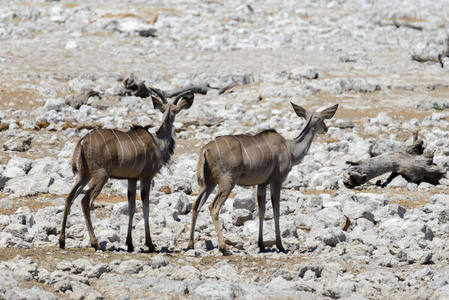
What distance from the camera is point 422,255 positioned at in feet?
29.0

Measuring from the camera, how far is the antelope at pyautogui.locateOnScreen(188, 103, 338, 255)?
941 centimetres

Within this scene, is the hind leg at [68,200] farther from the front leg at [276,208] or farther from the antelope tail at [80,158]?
the front leg at [276,208]

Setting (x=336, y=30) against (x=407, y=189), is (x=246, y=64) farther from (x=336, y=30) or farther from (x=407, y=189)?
(x=407, y=189)

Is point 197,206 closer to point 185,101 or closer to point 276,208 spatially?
point 276,208

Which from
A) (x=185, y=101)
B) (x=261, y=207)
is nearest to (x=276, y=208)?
(x=261, y=207)

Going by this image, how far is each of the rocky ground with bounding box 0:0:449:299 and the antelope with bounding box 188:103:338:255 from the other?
20.1 inches

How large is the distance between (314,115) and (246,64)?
712 inches

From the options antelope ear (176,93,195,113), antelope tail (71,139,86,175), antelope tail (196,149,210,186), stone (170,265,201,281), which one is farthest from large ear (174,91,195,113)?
stone (170,265,201,281)

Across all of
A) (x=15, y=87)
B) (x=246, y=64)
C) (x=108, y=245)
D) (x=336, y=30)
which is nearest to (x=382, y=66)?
(x=246, y=64)

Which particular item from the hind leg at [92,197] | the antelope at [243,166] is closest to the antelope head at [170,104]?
the antelope at [243,166]

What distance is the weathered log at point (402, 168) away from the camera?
14.3 m

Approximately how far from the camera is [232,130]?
20.0 m

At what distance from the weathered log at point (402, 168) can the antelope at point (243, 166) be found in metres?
4.09

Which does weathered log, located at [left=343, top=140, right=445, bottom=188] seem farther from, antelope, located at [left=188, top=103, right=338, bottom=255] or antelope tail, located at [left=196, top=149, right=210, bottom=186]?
antelope tail, located at [left=196, top=149, right=210, bottom=186]
